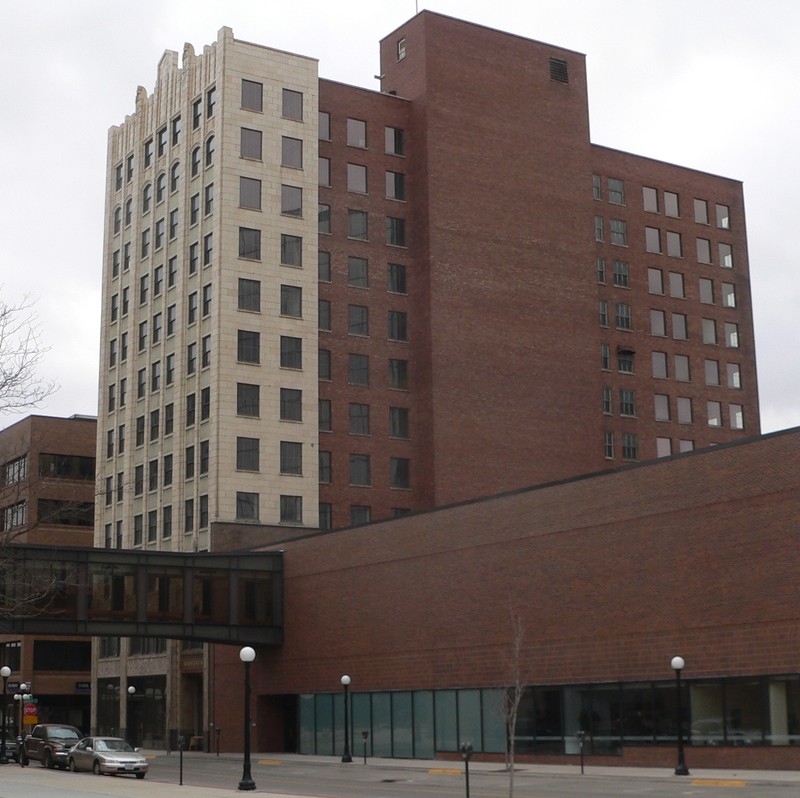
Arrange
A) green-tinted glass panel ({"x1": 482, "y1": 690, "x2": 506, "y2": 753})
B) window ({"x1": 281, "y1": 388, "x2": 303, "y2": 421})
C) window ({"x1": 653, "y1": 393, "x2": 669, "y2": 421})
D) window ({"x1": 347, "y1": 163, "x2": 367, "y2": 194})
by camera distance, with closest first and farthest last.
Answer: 1. green-tinted glass panel ({"x1": 482, "y1": 690, "x2": 506, "y2": 753})
2. window ({"x1": 281, "y1": 388, "x2": 303, "y2": 421})
3. window ({"x1": 347, "y1": 163, "x2": 367, "y2": 194})
4. window ({"x1": 653, "y1": 393, "x2": 669, "y2": 421})

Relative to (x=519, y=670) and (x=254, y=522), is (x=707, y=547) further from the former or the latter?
(x=254, y=522)

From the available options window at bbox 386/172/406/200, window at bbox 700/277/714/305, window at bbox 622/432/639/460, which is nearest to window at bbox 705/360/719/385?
window at bbox 700/277/714/305

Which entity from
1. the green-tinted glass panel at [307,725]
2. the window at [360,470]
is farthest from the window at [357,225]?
the green-tinted glass panel at [307,725]

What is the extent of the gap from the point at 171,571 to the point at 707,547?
2935cm

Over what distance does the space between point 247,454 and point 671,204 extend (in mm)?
38994

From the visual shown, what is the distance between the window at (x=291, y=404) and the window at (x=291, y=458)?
5.02 feet

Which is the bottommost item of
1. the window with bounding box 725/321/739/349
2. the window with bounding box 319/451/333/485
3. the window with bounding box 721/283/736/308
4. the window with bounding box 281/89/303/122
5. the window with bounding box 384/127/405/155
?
the window with bounding box 319/451/333/485

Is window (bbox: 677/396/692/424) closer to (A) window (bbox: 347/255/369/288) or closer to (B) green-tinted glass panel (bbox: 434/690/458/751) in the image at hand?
(A) window (bbox: 347/255/369/288)

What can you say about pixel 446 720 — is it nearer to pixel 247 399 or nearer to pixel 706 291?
pixel 247 399

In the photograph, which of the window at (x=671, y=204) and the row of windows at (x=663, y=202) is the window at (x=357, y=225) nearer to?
the row of windows at (x=663, y=202)

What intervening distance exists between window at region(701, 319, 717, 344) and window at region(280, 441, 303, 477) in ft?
111

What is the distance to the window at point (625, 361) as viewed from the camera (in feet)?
294

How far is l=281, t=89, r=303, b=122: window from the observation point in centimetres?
7888

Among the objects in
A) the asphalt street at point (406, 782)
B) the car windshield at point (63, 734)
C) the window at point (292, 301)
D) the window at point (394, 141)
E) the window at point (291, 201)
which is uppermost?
the window at point (394, 141)
